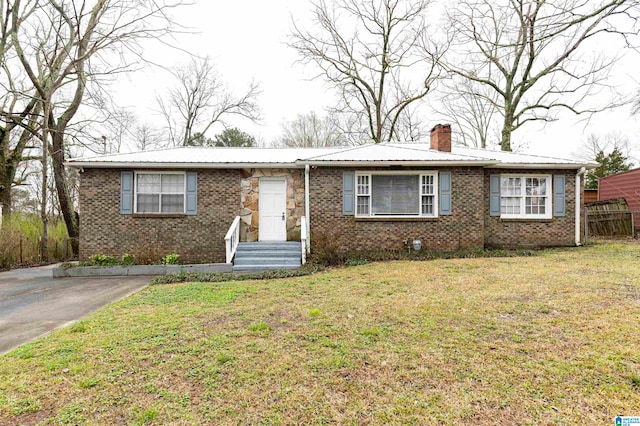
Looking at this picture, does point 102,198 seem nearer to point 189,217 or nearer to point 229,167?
point 189,217

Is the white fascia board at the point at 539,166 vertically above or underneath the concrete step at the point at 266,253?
above

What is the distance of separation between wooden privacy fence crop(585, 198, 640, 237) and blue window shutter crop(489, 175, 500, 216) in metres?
5.53

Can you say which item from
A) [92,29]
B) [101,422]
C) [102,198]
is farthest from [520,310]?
[92,29]

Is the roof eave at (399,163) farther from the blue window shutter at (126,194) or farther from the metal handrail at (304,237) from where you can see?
the blue window shutter at (126,194)

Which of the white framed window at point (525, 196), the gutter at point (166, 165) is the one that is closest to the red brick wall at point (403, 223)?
the gutter at point (166, 165)

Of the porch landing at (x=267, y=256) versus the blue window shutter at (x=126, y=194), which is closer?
the porch landing at (x=267, y=256)

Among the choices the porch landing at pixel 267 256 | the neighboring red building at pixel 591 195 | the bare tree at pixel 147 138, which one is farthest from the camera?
the bare tree at pixel 147 138

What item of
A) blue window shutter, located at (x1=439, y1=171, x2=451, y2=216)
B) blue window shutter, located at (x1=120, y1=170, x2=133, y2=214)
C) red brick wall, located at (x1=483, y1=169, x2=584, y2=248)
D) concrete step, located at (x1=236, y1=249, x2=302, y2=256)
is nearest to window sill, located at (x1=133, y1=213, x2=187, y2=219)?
blue window shutter, located at (x1=120, y1=170, x2=133, y2=214)

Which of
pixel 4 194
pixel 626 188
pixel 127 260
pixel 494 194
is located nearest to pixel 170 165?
pixel 127 260

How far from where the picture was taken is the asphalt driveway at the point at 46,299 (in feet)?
14.9

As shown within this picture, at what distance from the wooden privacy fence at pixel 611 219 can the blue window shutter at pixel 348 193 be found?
1037 cm

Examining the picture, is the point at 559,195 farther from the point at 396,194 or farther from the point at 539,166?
the point at 396,194

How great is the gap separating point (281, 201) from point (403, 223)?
3960mm

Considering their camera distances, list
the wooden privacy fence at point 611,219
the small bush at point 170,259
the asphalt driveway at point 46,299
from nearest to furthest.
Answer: the asphalt driveway at point 46,299, the small bush at point 170,259, the wooden privacy fence at point 611,219
